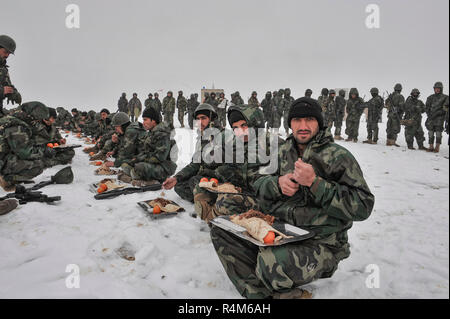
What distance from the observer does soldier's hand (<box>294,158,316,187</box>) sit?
1994 mm

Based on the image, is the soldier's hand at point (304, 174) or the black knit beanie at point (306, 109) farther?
the black knit beanie at point (306, 109)

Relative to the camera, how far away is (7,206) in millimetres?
3779

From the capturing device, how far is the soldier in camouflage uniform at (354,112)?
12484 millimetres

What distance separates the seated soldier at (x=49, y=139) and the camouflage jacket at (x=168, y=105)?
12.5 meters

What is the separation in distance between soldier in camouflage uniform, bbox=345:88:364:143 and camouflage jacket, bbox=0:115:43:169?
12.8m

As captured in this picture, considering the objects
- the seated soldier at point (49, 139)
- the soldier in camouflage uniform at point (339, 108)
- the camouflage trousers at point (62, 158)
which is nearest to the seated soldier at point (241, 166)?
the seated soldier at point (49, 139)

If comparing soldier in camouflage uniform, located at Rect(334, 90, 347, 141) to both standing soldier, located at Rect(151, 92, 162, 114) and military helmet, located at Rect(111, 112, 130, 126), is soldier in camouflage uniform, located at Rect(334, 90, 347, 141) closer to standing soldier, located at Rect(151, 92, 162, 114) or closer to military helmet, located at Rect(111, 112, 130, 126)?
military helmet, located at Rect(111, 112, 130, 126)

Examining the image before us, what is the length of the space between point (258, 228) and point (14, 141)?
557 cm

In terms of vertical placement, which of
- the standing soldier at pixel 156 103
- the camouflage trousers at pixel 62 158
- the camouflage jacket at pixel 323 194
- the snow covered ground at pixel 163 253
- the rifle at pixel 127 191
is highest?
the standing soldier at pixel 156 103

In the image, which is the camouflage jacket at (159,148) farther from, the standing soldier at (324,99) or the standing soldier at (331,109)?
the standing soldier at (324,99)

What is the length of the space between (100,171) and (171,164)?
2.39m
